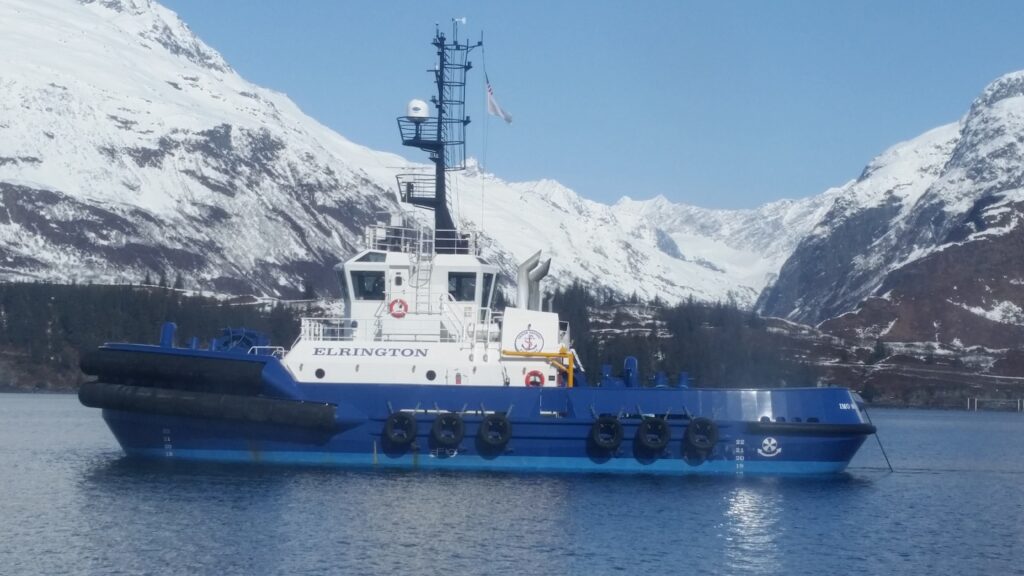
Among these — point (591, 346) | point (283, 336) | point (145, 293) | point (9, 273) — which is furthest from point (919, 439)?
point (9, 273)

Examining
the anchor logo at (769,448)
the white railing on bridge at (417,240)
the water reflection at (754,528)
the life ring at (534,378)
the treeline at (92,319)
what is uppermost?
the treeline at (92,319)

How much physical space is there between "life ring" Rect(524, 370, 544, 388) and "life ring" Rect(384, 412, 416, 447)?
3.22m

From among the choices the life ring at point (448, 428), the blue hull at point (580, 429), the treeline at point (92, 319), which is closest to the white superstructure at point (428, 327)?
the blue hull at point (580, 429)

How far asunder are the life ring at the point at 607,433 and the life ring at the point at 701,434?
1.78 metres

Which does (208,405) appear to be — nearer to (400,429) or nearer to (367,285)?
(400,429)

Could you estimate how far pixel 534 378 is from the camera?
118 feet

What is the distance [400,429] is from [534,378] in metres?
3.79

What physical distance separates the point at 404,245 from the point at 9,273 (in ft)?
496

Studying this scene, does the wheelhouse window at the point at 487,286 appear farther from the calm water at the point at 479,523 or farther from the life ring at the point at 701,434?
the life ring at the point at 701,434

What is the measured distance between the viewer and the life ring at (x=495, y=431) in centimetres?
3462

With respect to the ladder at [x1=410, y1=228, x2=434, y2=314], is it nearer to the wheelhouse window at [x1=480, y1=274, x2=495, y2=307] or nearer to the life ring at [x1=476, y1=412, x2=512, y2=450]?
the wheelhouse window at [x1=480, y1=274, x2=495, y2=307]

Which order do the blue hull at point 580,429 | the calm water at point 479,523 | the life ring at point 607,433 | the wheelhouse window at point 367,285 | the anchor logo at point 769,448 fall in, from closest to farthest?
the calm water at point 479,523 → the life ring at point 607,433 → the blue hull at point 580,429 → the anchor logo at point 769,448 → the wheelhouse window at point 367,285

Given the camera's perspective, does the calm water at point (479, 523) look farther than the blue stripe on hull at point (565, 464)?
No

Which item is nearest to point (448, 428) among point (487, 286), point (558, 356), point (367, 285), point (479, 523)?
point (558, 356)
